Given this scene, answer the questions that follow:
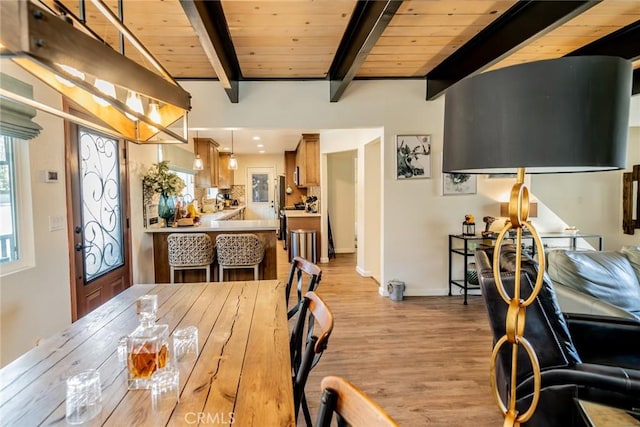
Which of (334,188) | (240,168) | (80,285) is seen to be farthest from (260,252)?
(240,168)

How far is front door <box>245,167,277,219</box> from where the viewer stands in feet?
33.1

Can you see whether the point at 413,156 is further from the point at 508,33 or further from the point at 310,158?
the point at 310,158

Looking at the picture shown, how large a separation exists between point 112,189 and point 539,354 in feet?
12.9

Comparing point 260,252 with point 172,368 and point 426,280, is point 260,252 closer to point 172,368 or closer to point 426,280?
point 426,280

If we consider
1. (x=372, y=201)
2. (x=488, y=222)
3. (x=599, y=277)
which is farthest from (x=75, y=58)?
(x=372, y=201)

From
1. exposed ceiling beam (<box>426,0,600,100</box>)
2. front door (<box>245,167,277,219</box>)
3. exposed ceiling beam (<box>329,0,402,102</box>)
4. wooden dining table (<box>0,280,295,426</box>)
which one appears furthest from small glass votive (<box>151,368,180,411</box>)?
front door (<box>245,167,277,219</box>)

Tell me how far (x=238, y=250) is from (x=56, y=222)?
63.3 inches

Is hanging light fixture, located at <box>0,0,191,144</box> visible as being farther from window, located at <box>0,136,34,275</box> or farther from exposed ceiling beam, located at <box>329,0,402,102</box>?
exposed ceiling beam, located at <box>329,0,402,102</box>

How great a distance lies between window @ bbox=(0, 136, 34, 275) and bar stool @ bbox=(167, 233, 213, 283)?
1349 mm

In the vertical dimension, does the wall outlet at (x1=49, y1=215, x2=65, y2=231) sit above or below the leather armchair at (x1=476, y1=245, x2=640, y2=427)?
above

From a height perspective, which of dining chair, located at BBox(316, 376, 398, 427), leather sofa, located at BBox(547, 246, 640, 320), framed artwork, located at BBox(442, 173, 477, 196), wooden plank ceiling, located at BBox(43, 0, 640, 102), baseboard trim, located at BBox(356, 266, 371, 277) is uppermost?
wooden plank ceiling, located at BBox(43, 0, 640, 102)

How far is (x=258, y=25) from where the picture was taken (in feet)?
8.66

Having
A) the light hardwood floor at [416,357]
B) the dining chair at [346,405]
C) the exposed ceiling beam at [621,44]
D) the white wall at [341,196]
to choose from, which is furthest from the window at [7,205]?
the white wall at [341,196]

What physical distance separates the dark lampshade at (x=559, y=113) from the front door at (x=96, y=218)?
3228 mm
